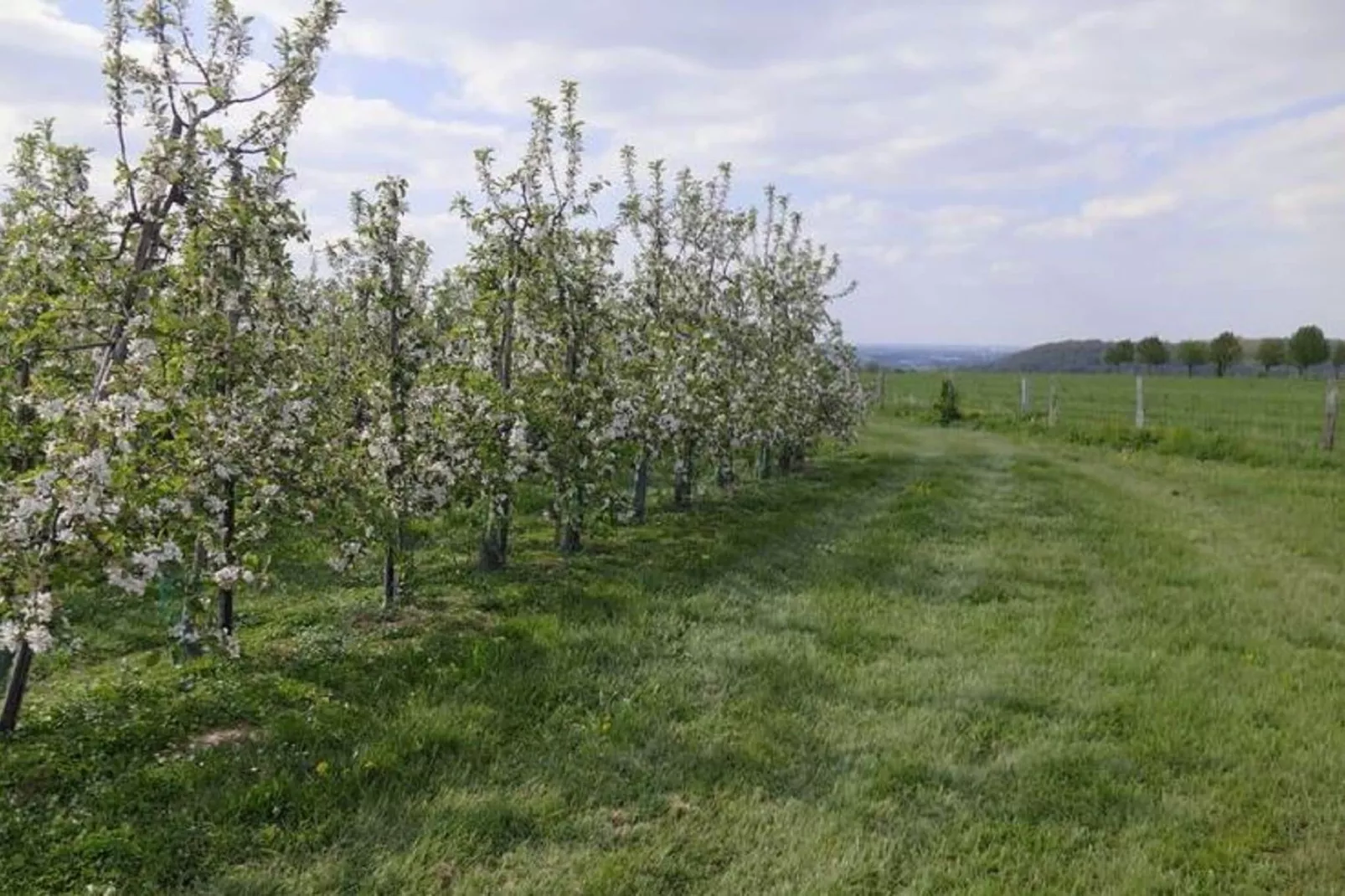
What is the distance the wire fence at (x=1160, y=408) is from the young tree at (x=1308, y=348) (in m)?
31.1

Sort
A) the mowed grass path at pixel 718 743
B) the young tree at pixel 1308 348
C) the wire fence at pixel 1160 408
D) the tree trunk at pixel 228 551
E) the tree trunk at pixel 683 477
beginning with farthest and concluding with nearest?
the young tree at pixel 1308 348, the wire fence at pixel 1160 408, the tree trunk at pixel 683 477, the tree trunk at pixel 228 551, the mowed grass path at pixel 718 743

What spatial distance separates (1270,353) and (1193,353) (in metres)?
6.93

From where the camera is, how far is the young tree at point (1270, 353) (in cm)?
10025

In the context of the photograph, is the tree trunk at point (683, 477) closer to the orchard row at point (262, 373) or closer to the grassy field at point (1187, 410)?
the orchard row at point (262, 373)

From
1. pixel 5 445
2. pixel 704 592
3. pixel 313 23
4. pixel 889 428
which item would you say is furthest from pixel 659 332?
pixel 889 428

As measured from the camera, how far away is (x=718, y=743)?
5965 millimetres

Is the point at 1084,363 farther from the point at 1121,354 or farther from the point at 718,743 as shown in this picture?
the point at 718,743

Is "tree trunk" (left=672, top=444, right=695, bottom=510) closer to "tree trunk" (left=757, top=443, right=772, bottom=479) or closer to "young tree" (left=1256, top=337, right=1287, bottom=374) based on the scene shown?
"tree trunk" (left=757, top=443, right=772, bottom=479)

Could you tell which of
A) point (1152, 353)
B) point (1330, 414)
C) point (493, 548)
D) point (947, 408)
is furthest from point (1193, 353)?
point (493, 548)

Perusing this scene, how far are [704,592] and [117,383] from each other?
5.34 meters

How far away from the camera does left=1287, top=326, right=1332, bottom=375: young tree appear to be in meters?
90.1

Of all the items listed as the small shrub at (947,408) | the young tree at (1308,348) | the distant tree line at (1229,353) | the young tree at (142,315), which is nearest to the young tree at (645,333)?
the young tree at (142,315)

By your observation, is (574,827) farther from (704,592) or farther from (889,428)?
(889,428)

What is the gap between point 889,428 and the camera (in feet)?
104
